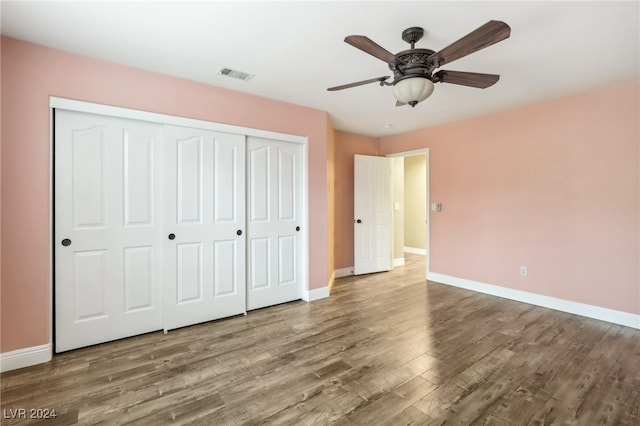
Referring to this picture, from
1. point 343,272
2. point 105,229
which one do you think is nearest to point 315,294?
point 343,272

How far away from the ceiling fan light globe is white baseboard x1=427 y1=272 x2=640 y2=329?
3.26 meters

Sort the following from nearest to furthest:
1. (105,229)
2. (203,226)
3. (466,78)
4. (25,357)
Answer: (466,78) < (25,357) < (105,229) < (203,226)

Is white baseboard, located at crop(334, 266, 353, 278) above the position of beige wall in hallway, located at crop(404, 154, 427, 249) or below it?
below

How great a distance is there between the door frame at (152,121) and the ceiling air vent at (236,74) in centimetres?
53

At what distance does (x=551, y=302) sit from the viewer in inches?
143

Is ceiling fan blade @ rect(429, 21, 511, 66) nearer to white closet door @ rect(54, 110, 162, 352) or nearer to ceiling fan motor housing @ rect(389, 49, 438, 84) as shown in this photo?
ceiling fan motor housing @ rect(389, 49, 438, 84)

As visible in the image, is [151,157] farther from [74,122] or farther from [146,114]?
[74,122]

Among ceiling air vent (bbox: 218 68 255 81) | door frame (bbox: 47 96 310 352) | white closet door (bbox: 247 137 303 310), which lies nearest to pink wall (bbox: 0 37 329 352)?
door frame (bbox: 47 96 310 352)

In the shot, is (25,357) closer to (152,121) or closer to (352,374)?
(152,121)

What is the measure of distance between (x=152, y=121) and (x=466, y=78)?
284 centimetres

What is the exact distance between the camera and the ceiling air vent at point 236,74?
9.21 feet

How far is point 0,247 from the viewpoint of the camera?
2.22m

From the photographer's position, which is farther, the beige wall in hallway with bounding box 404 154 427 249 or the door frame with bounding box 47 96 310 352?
the beige wall in hallway with bounding box 404 154 427 249

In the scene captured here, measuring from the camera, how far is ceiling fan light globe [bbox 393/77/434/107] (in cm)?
207
